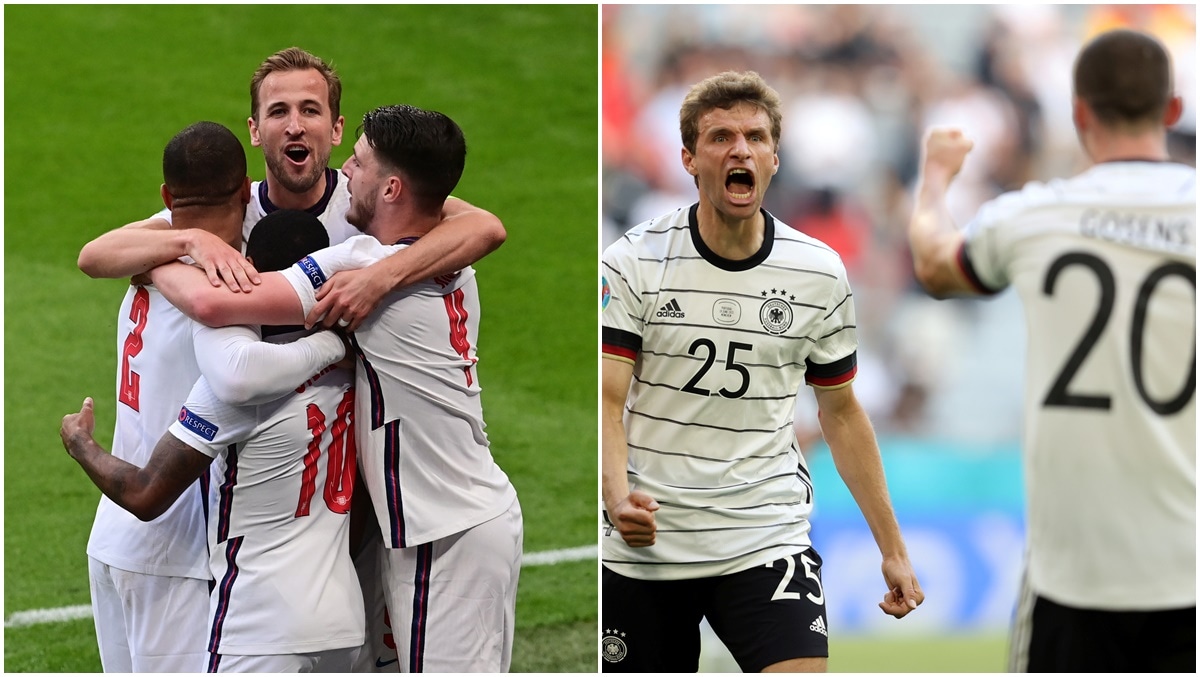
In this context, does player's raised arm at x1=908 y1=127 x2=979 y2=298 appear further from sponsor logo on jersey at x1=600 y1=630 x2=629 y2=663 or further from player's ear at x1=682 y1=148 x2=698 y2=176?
sponsor logo on jersey at x1=600 y1=630 x2=629 y2=663

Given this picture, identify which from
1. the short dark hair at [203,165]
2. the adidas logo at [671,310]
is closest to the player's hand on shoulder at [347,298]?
the short dark hair at [203,165]

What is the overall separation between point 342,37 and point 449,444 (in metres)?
8.40

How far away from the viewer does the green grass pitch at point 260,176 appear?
18.7 feet

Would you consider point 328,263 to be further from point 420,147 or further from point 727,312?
point 727,312

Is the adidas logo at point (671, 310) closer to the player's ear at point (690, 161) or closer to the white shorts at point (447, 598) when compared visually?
the player's ear at point (690, 161)

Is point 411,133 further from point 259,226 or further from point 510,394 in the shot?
point 510,394

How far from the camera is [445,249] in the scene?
3.10 metres

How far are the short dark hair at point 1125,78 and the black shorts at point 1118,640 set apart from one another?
3.14 ft

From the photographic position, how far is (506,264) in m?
8.74

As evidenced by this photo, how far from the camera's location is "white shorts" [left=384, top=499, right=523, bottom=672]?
3133 millimetres

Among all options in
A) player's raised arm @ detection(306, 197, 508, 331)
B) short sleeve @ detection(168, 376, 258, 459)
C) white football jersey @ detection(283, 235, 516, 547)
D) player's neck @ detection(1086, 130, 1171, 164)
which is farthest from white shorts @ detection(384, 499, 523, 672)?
player's neck @ detection(1086, 130, 1171, 164)

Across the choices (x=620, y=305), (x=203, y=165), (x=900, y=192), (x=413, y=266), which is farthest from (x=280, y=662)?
(x=900, y=192)

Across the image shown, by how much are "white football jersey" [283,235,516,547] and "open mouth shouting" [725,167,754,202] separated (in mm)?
757

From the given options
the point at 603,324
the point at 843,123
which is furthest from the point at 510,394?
the point at 603,324
